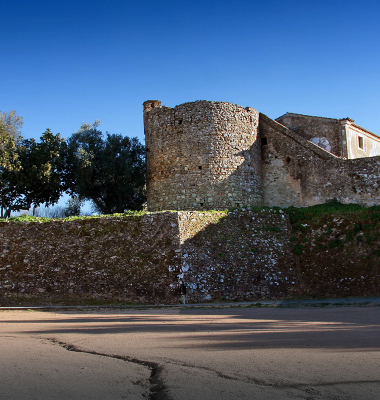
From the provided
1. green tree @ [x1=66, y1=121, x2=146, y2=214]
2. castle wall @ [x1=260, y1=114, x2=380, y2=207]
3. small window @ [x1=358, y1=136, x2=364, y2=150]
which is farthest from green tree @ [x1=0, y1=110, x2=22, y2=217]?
small window @ [x1=358, y1=136, x2=364, y2=150]

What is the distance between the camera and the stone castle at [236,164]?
2234 centimetres

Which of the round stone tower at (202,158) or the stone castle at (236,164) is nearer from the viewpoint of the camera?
the stone castle at (236,164)

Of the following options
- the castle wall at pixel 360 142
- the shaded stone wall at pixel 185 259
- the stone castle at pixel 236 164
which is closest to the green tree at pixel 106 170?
the stone castle at pixel 236 164

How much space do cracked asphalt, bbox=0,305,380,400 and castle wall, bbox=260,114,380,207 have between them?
1202 cm

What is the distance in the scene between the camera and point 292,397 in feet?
16.8

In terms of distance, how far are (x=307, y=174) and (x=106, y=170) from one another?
431 inches

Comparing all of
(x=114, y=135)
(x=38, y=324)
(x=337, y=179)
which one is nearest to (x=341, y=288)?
(x=337, y=179)

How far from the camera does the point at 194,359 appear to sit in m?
6.75

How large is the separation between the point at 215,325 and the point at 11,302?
10059mm

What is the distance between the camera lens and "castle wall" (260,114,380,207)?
2183 centimetres

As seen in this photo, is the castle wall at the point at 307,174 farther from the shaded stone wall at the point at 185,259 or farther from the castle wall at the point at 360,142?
the castle wall at the point at 360,142

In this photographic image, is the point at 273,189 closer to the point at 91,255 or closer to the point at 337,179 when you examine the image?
the point at 337,179

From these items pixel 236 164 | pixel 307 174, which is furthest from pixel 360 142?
pixel 236 164

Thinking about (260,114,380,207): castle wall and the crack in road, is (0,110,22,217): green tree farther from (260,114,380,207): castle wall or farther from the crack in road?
the crack in road
